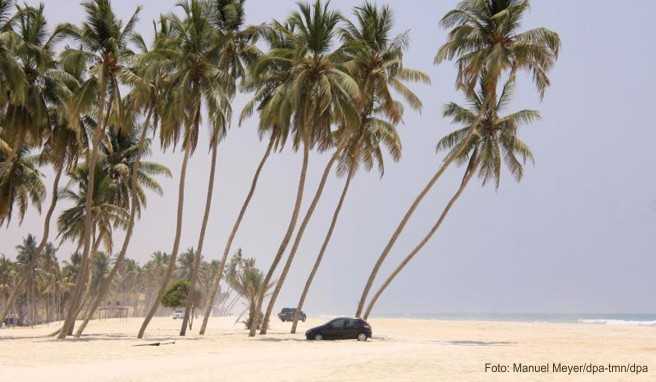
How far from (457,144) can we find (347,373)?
27.4 metres

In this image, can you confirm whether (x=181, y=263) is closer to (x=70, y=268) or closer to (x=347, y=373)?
(x=70, y=268)

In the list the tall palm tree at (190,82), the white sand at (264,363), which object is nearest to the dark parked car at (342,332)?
the white sand at (264,363)

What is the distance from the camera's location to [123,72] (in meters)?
35.6

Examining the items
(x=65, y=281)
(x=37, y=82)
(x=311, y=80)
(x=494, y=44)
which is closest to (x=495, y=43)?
(x=494, y=44)

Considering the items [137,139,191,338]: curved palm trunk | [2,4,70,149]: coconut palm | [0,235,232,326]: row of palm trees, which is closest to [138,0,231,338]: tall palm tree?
[137,139,191,338]: curved palm trunk

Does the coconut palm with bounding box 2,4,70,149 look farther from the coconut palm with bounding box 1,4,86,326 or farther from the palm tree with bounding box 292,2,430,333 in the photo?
the palm tree with bounding box 292,2,430,333

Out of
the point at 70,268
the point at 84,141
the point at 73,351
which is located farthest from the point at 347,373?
the point at 70,268

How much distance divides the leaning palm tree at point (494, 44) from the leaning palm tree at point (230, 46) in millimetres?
10346

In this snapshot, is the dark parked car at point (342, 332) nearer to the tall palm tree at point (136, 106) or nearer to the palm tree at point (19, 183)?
the tall palm tree at point (136, 106)

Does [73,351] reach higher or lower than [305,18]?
lower

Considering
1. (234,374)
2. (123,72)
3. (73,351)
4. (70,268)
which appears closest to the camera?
(234,374)

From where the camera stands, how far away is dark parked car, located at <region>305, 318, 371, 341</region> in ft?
113

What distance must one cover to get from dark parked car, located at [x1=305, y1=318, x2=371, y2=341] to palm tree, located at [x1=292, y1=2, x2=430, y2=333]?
28.4 ft

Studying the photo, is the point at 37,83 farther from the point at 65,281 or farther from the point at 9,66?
the point at 65,281
